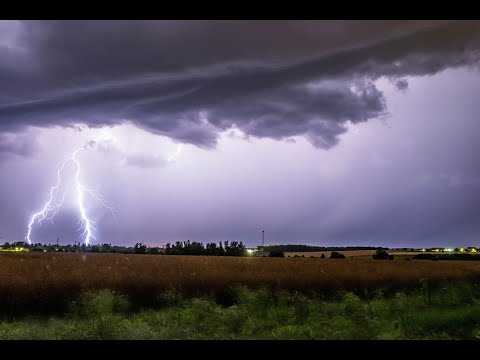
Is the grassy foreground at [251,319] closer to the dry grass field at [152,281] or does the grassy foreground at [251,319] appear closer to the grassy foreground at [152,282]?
the grassy foreground at [152,282]

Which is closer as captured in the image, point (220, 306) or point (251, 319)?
point (251, 319)

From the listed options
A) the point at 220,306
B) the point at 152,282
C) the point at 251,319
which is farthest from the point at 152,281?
the point at 251,319

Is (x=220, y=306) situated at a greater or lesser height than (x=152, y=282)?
lesser

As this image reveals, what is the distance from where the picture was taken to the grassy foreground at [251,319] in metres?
9.48

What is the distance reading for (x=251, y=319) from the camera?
10.5m

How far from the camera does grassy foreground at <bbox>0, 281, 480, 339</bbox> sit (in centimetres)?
948

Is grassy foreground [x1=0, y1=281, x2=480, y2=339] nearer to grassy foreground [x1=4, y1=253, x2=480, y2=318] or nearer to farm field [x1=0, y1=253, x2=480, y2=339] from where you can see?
farm field [x1=0, y1=253, x2=480, y2=339]

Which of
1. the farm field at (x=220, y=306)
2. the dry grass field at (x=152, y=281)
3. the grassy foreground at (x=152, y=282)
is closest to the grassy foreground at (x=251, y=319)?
the farm field at (x=220, y=306)

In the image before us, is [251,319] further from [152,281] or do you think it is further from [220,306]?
[152,281]
